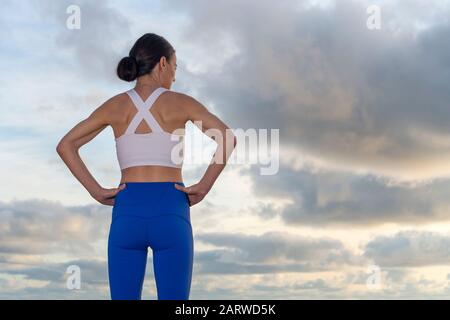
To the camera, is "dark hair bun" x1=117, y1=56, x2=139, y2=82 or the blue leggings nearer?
the blue leggings

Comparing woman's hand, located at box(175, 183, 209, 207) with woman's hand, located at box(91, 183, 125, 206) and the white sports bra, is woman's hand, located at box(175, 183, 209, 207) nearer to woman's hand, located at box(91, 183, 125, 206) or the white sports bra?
the white sports bra

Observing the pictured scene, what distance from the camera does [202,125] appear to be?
796 cm

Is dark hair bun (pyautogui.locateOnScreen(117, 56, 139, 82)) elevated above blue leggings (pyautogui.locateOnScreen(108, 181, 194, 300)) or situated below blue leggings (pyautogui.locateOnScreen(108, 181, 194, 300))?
above

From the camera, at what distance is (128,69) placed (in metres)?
7.96

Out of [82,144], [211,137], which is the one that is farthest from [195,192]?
[82,144]

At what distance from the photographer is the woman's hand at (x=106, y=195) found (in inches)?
313

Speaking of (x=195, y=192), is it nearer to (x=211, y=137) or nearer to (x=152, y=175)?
(x=152, y=175)

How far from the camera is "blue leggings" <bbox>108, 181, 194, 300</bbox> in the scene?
25.1ft

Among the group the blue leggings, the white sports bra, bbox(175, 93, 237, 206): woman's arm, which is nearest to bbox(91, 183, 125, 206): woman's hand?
the blue leggings

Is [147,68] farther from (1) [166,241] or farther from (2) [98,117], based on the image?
(1) [166,241]

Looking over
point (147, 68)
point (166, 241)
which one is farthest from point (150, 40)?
point (166, 241)

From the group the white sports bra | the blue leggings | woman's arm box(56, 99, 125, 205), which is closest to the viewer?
the blue leggings

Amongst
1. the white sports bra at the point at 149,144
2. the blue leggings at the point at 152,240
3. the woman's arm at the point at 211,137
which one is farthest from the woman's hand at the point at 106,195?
the woman's arm at the point at 211,137

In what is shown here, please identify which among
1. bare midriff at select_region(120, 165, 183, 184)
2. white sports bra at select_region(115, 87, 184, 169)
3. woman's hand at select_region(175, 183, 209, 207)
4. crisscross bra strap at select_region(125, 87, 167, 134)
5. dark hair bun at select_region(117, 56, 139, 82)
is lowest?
woman's hand at select_region(175, 183, 209, 207)
